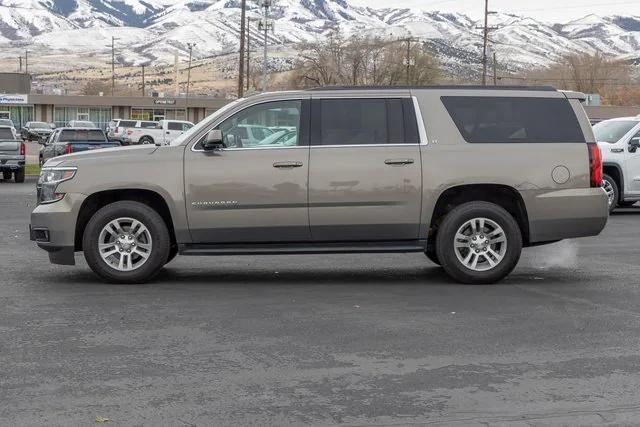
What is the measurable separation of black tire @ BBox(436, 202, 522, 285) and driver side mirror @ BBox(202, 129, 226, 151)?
2341 millimetres

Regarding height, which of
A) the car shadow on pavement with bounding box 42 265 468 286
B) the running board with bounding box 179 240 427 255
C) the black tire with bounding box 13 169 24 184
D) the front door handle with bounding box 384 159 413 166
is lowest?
the car shadow on pavement with bounding box 42 265 468 286

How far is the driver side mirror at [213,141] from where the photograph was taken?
9.61 meters

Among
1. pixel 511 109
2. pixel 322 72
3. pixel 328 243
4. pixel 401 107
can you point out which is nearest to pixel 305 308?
pixel 328 243

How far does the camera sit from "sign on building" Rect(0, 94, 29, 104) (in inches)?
4048

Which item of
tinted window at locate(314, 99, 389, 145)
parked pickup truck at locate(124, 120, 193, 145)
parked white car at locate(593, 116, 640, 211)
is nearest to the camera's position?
tinted window at locate(314, 99, 389, 145)

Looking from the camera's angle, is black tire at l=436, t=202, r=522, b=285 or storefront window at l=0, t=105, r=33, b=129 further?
storefront window at l=0, t=105, r=33, b=129

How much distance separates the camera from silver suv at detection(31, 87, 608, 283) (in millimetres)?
9719

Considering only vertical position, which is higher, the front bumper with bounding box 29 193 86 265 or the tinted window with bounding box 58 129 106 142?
the tinted window with bounding box 58 129 106 142

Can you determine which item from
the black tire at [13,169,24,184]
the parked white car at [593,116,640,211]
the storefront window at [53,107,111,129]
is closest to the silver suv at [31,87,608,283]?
the parked white car at [593,116,640,211]

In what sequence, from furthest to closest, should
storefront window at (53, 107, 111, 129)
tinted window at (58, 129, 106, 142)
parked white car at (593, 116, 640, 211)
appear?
storefront window at (53, 107, 111, 129), tinted window at (58, 129, 106, 142), parked white car at (593, 116, 640, 211)

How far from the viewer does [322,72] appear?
95.4 metres

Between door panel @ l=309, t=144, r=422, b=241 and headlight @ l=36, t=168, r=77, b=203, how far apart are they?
2.39 metres

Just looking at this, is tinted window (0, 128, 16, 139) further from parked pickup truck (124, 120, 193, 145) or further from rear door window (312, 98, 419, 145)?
parked pickup truck (124, 120, 193, 145)

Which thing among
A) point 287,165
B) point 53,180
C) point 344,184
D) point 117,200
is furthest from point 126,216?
point 344,184
